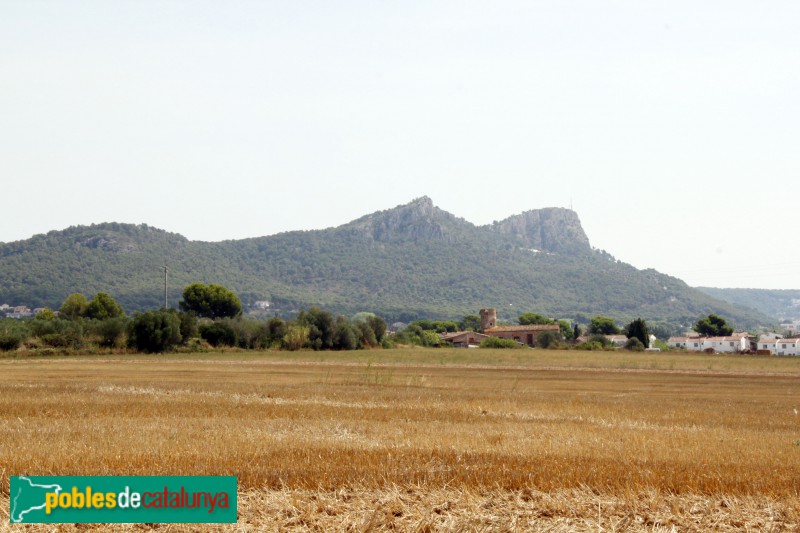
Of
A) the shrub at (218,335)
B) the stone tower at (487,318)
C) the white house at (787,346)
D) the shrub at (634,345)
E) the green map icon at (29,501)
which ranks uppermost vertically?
the stone tower at (487,318)

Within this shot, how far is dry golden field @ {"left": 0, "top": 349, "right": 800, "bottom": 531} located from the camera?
1120cm

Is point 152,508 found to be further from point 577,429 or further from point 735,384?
point 735,384

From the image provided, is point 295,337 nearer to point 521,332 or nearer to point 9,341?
point 9,341

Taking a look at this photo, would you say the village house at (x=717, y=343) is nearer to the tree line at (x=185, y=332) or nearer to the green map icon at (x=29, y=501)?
the tree line at (x=185, y=332)

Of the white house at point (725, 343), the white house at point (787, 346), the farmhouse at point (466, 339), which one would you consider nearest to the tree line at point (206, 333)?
the farmhouse at point (466, 339)

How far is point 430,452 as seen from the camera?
16.0 metres

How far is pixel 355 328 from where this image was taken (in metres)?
105

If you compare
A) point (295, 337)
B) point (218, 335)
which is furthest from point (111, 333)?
point (295, 337)

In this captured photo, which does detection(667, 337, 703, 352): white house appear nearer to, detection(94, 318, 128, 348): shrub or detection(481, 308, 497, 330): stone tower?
detection(481, 308, 497, 330): stone tower

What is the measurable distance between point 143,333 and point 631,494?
7581 cm

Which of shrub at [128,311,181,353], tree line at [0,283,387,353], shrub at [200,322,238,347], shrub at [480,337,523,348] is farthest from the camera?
shrub at [480,337,523,348]

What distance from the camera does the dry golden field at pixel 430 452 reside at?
11.2 m

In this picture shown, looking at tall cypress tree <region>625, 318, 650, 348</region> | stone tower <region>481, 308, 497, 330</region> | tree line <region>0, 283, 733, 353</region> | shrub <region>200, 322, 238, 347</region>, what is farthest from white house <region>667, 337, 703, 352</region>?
shrub <region>200, 322, 238, 347</region>

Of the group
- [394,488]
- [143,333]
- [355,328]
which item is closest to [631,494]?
[394,488]
